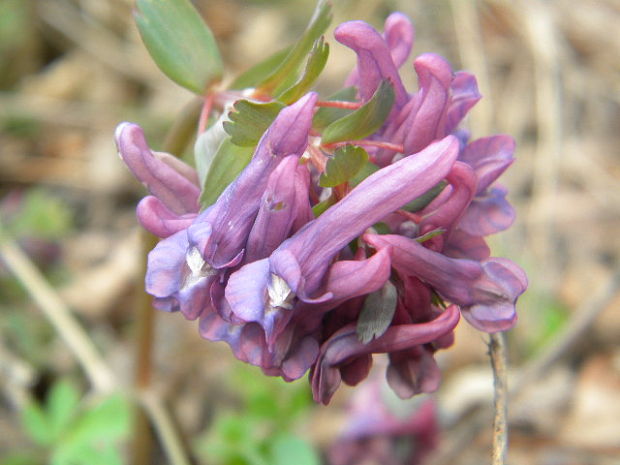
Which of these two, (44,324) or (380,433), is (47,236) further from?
(380,433)

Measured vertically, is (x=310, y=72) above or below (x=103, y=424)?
above

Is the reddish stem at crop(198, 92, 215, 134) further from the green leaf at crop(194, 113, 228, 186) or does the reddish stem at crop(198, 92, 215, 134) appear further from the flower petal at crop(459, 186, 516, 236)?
the flower petal at crop(459, 186, 516, 236)

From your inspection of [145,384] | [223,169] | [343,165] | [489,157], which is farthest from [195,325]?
[343,165]

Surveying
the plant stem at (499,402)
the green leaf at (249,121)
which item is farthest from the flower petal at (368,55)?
the plant stem at (499,402)

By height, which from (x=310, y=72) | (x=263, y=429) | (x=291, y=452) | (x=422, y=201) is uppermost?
(x=310, y=72)

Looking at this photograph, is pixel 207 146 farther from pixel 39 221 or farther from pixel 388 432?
pixel 39 221

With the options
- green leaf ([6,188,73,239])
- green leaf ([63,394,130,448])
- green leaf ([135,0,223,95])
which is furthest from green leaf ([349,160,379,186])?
green leaf ([6,188,73,239])
